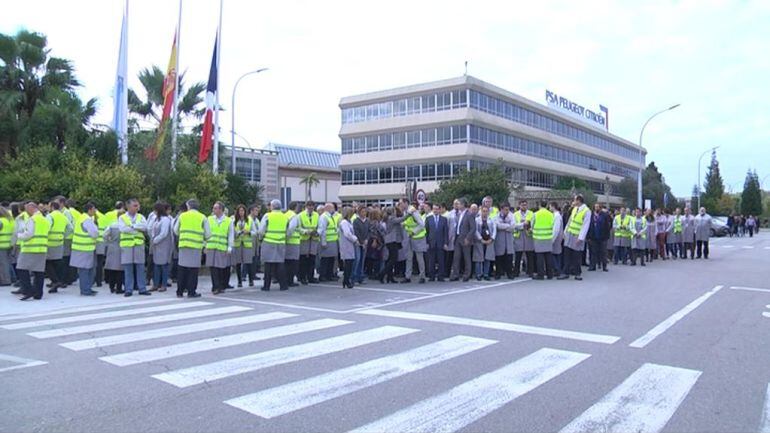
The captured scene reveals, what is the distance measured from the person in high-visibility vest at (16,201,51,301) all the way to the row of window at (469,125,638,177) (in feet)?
160

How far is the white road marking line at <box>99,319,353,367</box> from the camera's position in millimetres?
6547

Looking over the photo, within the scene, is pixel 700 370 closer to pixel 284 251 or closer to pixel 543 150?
pixel 284 251

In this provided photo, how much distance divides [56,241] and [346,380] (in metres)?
9.65

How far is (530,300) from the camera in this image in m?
10.8

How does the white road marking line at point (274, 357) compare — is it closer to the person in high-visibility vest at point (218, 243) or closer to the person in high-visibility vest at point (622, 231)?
the person in high-visibility vest at point (218, 243)

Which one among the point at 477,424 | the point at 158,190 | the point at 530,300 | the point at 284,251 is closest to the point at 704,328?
the point at 530,300

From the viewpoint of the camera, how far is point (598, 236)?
1688cm

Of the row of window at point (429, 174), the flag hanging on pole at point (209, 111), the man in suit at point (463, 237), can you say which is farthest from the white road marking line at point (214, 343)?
the row of window at point (429, 174)

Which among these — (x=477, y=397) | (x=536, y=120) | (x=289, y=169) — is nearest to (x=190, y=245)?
(x=477, y=397)

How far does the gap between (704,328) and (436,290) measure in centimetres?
560

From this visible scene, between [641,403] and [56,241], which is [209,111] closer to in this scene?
[56,241]

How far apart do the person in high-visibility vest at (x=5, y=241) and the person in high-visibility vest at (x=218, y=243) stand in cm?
552

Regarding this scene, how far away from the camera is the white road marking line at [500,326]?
750cm

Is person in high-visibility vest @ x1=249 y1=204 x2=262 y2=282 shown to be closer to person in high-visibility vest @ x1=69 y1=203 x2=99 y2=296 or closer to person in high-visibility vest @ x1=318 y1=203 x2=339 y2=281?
person in high-visibility vest @ x1=318 y1=203 x2=339 y2=281
